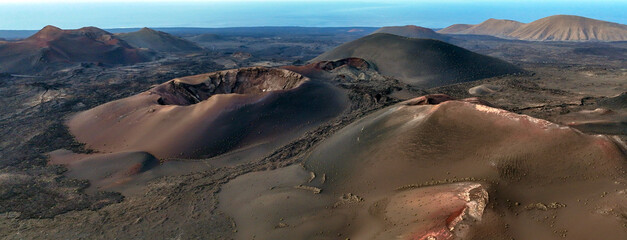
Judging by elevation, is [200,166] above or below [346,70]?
below

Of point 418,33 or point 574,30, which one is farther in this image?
point 418,33

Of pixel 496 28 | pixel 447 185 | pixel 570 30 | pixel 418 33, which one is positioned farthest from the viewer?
pixel 496 28

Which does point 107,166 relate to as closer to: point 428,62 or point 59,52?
point 428,62

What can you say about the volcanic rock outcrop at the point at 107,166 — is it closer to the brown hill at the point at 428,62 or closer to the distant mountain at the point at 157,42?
the brown hill at the point at 428,62

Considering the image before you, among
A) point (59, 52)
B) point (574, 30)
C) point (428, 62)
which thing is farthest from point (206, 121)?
point (574, 30)

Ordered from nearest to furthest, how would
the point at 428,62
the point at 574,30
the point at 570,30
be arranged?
1. the point at 428,62
2. the point at 574,30
3. the point at 570,30

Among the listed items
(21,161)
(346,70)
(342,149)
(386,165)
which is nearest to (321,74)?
(346,70)

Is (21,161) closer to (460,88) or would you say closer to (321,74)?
(321,74)

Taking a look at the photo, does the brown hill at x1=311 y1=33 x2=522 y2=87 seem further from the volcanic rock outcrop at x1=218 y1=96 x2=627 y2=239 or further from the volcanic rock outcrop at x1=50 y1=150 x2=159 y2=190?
the volcanic rock outcrop at x1=50 y1=150 x2=159 y2=190
